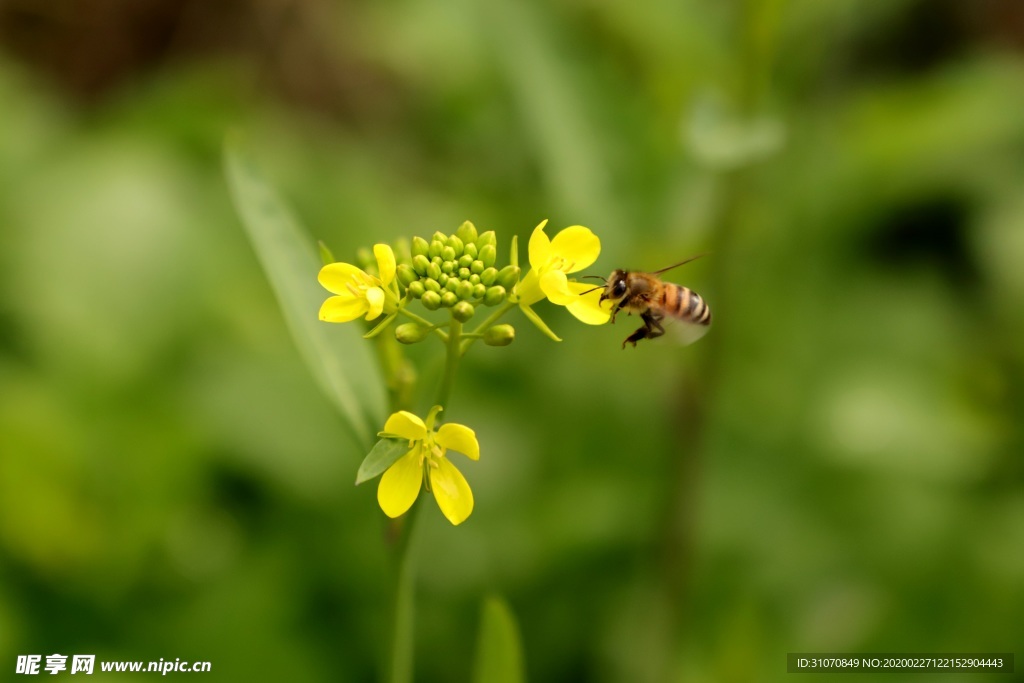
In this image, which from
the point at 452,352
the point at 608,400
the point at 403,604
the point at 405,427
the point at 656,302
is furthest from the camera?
the point at 608,400

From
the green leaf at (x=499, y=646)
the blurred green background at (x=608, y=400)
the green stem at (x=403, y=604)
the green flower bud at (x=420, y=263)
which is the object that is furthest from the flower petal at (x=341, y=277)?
the blurred green background at (x=608, y=400)

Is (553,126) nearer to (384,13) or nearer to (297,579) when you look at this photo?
(297,579)

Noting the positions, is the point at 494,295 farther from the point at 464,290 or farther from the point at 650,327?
the point at 650,327

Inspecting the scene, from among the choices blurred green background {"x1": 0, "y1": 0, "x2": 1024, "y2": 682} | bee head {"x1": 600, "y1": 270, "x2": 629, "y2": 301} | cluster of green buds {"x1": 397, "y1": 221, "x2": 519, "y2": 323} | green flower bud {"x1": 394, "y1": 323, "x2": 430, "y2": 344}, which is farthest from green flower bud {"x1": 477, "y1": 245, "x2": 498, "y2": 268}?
blurred green background {"x1": 0, "y1": 0, "x2": 1024, "y2": 682}

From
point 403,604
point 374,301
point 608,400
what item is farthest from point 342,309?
point 608,400

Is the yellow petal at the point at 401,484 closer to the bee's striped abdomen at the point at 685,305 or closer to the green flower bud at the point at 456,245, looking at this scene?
the green flower bud at the point at 456,245
